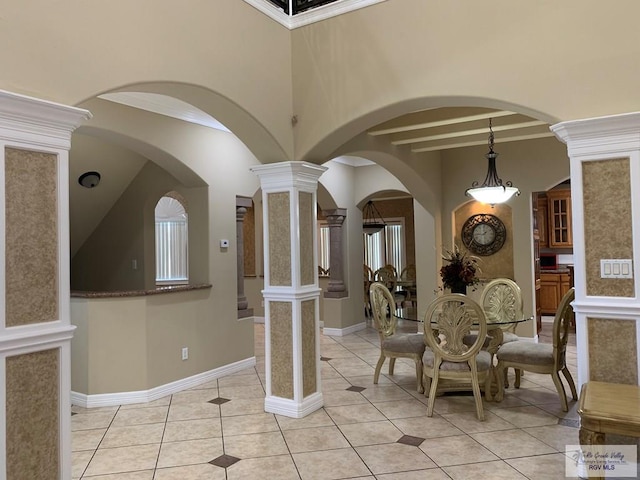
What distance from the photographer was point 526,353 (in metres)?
3.97

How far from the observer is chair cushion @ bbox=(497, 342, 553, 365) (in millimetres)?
3881

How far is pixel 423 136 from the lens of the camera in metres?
5.34

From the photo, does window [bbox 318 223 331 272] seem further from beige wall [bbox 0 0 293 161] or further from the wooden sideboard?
beige wall [bbox 0 0 293 161]

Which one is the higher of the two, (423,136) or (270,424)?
(423,136)

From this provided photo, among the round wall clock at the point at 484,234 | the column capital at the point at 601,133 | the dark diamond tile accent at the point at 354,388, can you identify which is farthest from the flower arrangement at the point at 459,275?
the round wall clock at the point at 484,234

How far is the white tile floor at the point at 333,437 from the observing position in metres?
2.94

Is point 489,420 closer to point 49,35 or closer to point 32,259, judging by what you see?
point 32,259

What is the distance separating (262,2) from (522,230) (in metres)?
4.61

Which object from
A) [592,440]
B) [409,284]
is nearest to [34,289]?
[592,440]

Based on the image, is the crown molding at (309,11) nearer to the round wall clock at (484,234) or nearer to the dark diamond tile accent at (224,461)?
the dark diamond tile accent at (224,461)

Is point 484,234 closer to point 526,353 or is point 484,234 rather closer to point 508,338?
point 508,338

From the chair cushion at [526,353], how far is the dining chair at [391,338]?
2.37 feet

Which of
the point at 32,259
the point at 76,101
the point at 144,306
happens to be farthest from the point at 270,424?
the point at 76,101

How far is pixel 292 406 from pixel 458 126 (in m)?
3.40
